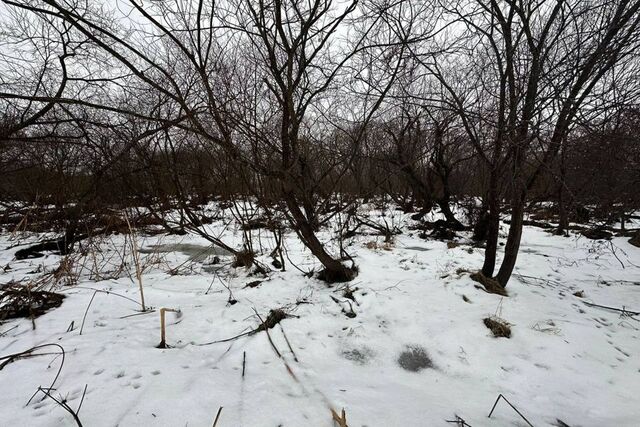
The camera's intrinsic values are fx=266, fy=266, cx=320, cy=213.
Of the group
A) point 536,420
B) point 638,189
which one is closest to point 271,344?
point 536,420

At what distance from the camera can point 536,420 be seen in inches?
58.1

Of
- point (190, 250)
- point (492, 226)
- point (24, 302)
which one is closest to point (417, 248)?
point (492, 226)

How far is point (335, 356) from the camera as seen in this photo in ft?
6.77

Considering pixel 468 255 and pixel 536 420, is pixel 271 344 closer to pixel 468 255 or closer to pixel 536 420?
pixel 536 420

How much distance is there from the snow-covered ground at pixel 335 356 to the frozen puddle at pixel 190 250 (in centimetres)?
194

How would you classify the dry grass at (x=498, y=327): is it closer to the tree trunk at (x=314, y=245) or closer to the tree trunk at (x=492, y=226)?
the tree trunk at (x=492, y=226)

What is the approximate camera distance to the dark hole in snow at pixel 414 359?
198cm

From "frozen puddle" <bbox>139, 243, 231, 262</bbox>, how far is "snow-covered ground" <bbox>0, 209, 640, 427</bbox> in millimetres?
1944

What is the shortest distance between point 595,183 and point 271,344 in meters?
3.63

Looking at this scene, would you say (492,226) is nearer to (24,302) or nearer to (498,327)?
(498,327)

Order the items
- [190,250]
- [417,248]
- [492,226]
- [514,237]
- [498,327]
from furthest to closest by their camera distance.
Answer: [190,250] < [417,248] < [492,226] < [514,237] < [498,327]

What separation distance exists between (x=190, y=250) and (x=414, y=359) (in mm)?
5394

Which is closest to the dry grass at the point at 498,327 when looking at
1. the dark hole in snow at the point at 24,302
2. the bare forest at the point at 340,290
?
the bare forest at the point at 340,290

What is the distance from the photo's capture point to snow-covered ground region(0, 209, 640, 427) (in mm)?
1397
